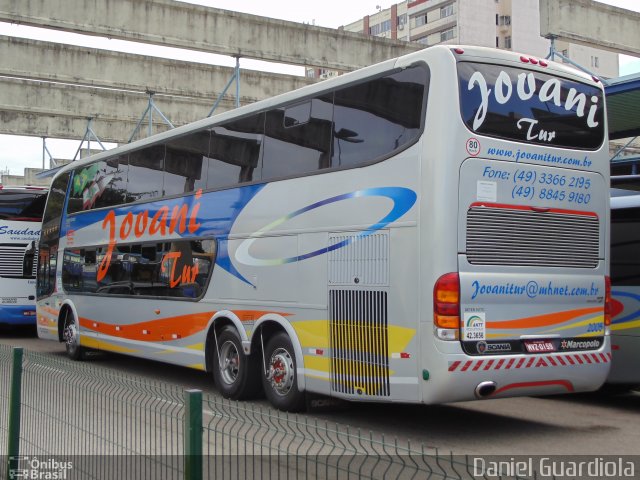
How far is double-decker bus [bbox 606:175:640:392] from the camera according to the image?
11125mm

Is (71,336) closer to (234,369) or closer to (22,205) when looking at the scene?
(234,369)

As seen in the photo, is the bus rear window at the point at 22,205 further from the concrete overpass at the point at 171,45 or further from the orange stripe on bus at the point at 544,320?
the orange stripe on bus at the point at 544,320

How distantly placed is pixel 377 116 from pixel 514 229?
76.0 inches

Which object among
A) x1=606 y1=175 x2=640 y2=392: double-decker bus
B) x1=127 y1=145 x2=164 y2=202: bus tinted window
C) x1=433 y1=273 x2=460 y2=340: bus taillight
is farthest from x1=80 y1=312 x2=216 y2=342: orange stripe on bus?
x1=606 y1=175 x2=640 y2=392: double-decker bus

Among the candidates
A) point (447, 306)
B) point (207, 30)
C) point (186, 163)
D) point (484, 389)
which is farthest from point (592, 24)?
point (484, 389)

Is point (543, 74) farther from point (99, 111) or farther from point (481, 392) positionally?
point (99, 111)

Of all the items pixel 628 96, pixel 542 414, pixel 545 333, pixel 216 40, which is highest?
pixel 216 40

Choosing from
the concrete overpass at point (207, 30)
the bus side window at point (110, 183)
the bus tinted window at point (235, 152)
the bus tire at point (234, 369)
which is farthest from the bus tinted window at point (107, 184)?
the concrete overpass at point (207, 30)

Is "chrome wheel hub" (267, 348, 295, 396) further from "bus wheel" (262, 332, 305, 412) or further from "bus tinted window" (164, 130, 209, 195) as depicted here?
"bus tinted window" (164, 130, 209, 195)

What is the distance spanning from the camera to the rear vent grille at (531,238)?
8.66 m

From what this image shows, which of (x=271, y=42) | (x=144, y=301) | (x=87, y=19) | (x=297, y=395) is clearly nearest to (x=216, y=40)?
(x=271, y=42)

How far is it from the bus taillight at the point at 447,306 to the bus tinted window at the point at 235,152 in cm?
387

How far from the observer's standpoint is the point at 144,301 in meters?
14.4

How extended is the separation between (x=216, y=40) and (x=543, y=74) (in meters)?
14.0
